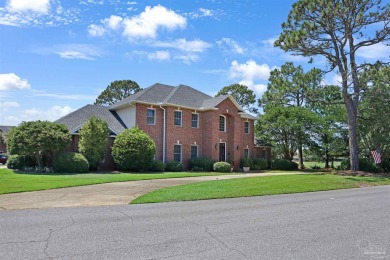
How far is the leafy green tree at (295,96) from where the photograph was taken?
2547cm

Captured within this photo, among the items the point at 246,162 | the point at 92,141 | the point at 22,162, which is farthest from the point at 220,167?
the point at 22,162

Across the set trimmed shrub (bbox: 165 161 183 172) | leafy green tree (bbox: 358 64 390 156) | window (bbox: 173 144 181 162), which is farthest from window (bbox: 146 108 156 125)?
leafy green tree (bbox: 358 64 390 156)

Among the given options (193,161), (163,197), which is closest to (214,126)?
(193,161)

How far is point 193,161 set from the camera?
1186 inches

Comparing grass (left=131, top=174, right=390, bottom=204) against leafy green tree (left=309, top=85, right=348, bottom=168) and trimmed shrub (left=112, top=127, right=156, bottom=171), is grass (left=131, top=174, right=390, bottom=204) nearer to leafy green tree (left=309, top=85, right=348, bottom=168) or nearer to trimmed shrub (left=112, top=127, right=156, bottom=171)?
trimmed shrub (left=112, top=127, right=156, bottom=171)

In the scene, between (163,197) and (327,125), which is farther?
(327,125)

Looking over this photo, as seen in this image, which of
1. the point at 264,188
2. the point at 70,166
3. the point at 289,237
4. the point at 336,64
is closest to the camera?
the point at 289,237

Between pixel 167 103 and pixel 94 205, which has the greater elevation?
pixel 167 103

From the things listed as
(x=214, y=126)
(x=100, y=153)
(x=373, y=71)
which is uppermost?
(x=373, y=71)

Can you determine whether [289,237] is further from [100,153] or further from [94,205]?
[100,153]

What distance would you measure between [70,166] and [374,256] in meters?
20.4

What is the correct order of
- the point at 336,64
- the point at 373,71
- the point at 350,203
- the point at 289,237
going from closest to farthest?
1. the point at 289,237
2. the point at 350,203
3. the point at 373,71
4. the point at 336,64

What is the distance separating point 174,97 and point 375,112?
17238mm

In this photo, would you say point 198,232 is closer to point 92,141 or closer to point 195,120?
point 92,141
